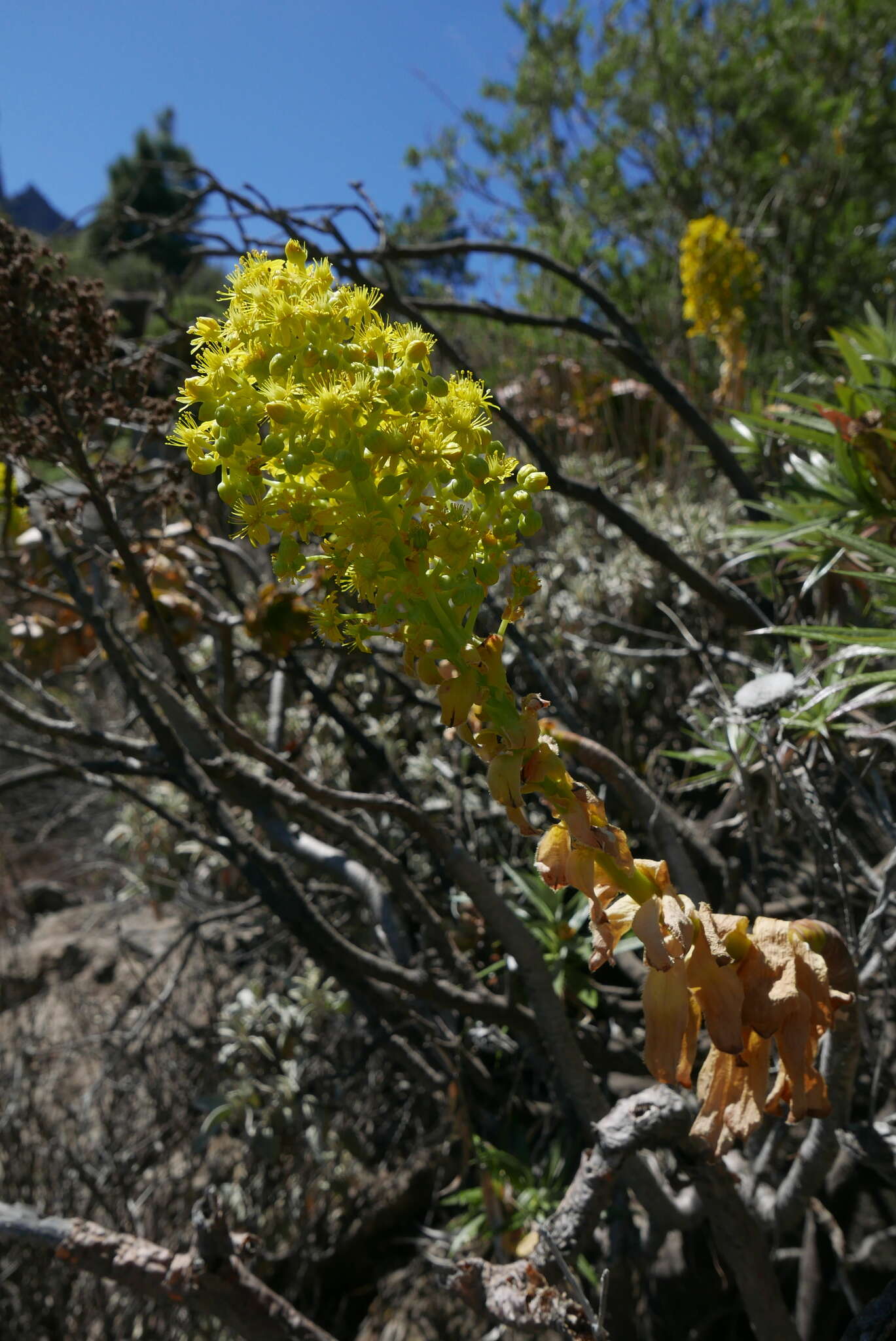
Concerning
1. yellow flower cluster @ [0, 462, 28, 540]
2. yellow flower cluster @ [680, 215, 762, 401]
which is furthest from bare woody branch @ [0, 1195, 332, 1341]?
yellow flower cluster @ [680, 215, 762, 401]

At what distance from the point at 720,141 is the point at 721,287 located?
4.77 metres

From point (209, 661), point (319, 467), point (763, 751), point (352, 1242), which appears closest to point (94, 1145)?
point (352, 1242)

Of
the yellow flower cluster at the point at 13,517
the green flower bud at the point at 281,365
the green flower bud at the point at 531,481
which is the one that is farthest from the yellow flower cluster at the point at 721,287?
the green flower bud at the point at 281,365

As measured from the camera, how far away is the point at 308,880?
2881 millimetres

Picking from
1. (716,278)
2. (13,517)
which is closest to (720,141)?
(716,278)

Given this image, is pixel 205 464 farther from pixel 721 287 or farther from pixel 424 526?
pixel 721 287

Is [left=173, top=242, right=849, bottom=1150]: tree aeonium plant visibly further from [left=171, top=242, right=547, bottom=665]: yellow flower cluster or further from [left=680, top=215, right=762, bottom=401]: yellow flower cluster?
[left=680, top=215, right=762, bottom=401]: yellow flower cluster

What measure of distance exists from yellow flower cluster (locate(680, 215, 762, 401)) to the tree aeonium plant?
332cm

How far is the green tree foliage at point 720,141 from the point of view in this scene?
6.44m

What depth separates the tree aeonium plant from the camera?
844 millimetres

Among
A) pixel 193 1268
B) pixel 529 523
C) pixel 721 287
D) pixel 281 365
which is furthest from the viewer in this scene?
pixel 721 287

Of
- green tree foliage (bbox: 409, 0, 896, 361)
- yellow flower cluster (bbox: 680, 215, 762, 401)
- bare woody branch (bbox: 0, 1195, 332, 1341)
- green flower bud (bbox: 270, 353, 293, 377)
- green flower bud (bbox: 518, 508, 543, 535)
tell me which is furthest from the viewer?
green tree foliage (bbox: 409, 0, 896, 361)

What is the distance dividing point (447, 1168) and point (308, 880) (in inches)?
41.6

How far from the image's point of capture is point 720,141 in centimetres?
740
